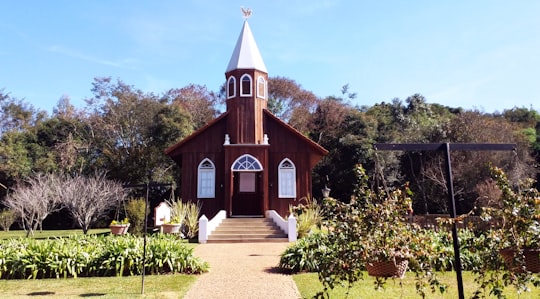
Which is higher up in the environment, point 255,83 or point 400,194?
point 255,83

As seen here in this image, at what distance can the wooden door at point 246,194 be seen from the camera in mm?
18266

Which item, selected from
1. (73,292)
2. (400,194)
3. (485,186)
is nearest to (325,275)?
(400,194)

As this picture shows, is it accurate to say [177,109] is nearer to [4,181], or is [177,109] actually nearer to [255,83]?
[255,83]

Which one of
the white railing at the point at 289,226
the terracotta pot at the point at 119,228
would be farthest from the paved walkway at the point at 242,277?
the terracotta pot at the point at 119,228

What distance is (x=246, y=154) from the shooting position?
16922mm

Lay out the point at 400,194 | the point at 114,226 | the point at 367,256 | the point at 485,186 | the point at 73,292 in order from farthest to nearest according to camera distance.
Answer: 1. the point at 485,186
2. the point at 114,226
3. the point at 73,292
4. the point at 400,194
5. the point at 367,256

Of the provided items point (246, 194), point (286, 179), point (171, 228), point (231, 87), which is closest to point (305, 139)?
point (286, 179)

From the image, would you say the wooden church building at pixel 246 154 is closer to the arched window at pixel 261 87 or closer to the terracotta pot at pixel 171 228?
the arched window at pixel 261 87

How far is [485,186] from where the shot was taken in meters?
20.2

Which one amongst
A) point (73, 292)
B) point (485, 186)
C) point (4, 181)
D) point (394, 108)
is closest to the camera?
point (73, 292)

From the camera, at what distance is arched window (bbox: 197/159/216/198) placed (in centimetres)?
1741

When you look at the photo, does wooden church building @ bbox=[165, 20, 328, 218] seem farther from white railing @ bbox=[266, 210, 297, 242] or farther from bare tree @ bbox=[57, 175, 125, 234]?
bare tree @ bbox=[57, 175, 125, 234]

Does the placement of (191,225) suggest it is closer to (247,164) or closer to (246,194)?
(247,164)

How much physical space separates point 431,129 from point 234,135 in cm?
1563
